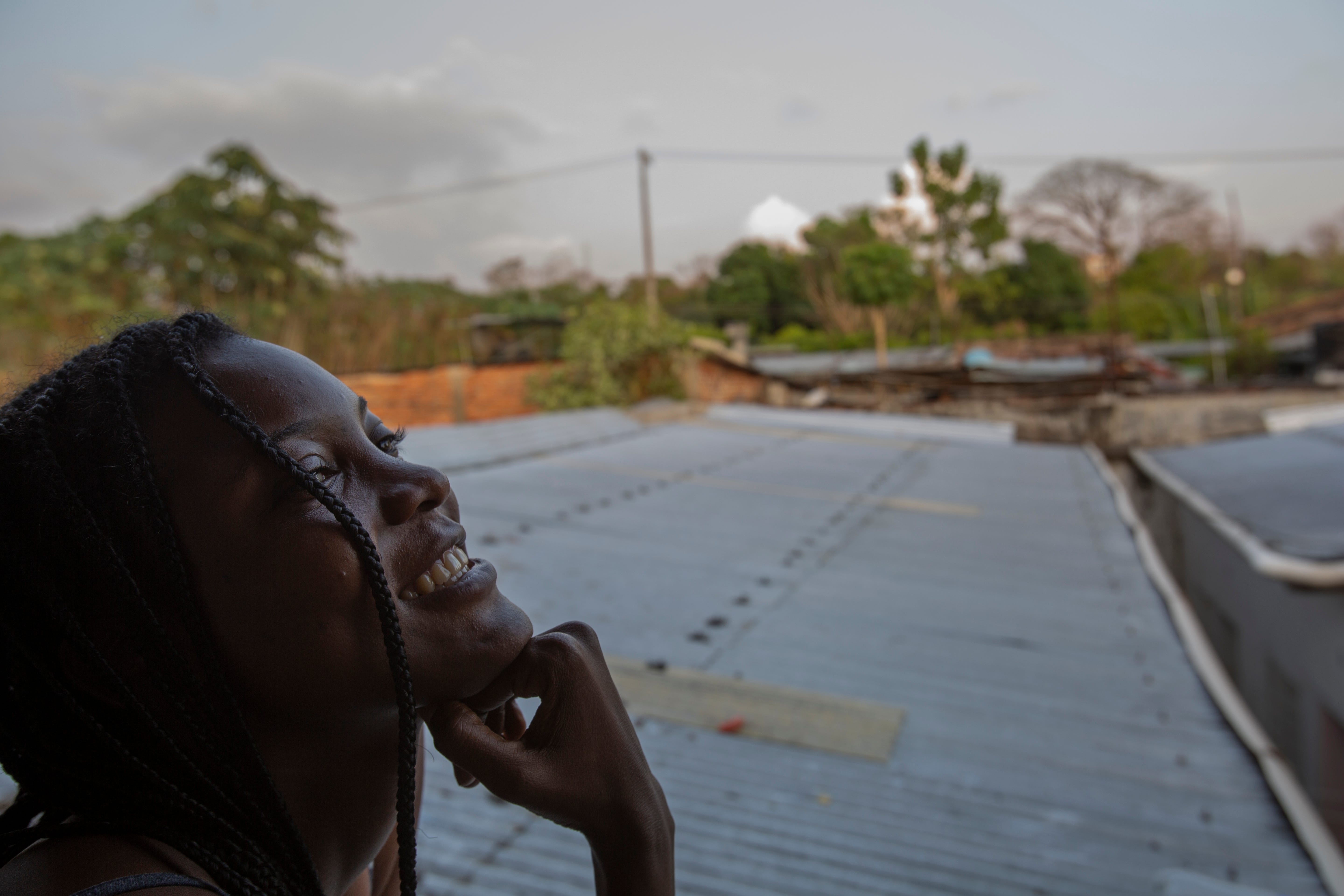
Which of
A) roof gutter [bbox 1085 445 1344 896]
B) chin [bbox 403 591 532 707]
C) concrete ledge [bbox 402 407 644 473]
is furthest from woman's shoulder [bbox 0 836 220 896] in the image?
concrete ledge [bbox 402 407 644 473]

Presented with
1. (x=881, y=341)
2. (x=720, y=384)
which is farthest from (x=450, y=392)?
(x=881, y=341)

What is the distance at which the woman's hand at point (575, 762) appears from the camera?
702mm

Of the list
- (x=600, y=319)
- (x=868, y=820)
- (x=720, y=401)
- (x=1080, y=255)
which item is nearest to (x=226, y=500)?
(x=868, y=820)

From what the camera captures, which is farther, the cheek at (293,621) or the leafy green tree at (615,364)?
Answer: the leafy green tree at (615,364)

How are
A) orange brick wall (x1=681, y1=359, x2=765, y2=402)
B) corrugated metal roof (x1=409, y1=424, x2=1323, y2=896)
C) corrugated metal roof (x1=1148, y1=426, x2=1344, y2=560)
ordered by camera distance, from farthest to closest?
orange brick wall (x1=681, y1=359, x2=765, y2=402) → corrugated metal roof (x1=1148, y1=426, x2=1344, y2=560) → corrugated metal roof (x1=409, y1=424, x2=1323, y2=896)

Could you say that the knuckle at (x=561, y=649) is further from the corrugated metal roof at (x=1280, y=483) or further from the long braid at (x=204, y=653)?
the corrugated metal roof at (x=1280, y=483)

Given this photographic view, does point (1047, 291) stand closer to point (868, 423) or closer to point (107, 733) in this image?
point (868, 423)

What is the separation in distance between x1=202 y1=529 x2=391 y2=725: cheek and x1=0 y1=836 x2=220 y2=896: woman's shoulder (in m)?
0.12

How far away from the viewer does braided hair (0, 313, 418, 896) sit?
64 cm

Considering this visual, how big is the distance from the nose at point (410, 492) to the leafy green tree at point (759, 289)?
33.4 m

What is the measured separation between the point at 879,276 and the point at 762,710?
66.1 feet

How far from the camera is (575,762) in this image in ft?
2.35

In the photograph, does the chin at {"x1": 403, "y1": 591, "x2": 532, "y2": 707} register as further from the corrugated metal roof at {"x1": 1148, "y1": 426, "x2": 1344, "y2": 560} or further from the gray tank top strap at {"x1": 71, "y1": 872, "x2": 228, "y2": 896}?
the corrugated metal roof at {"x1": 1148, "y1": 426, "x2": 1344, "y2": 560}

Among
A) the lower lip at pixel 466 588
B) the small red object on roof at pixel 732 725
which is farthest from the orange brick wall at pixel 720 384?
the lower lip at pixel 466 588
